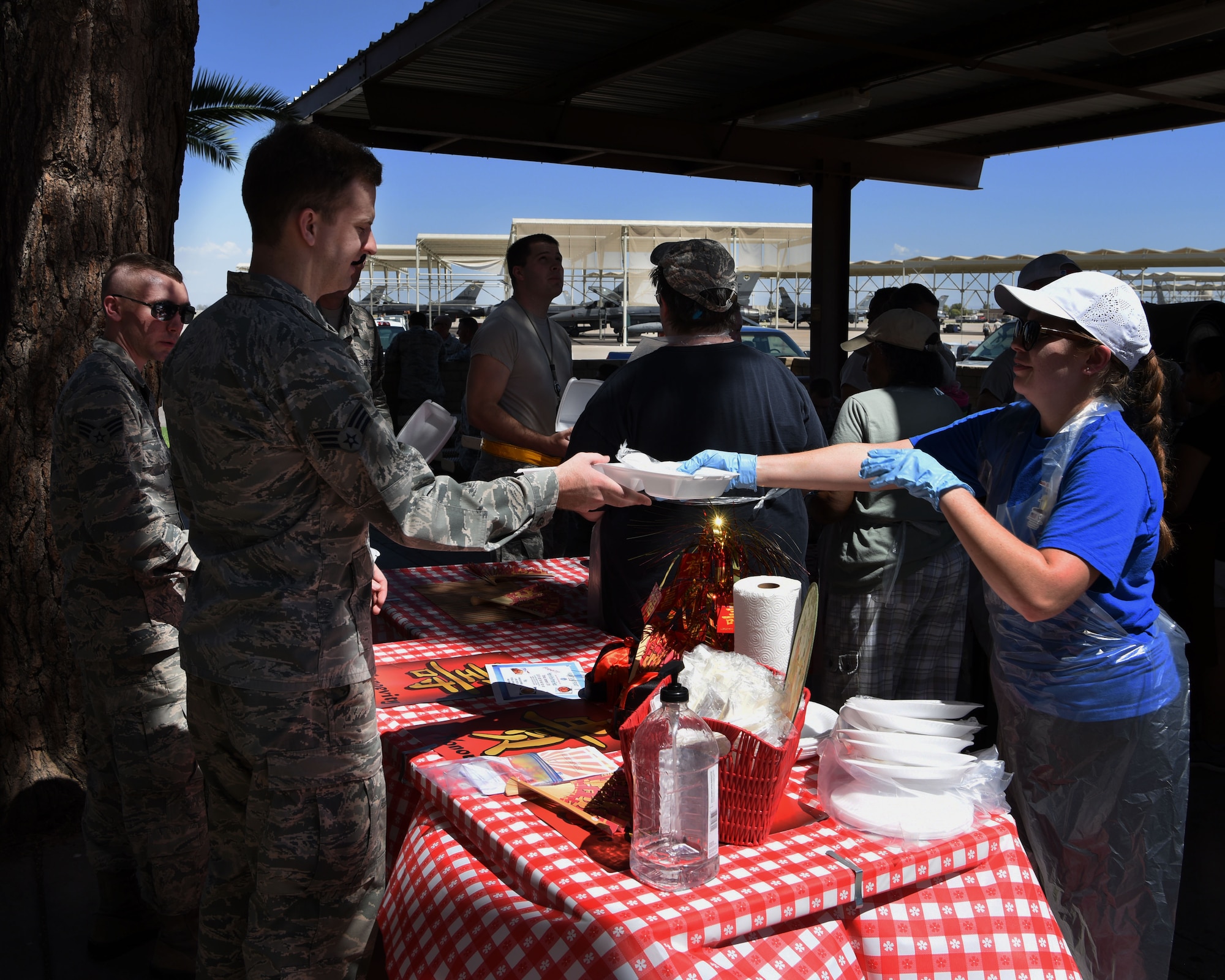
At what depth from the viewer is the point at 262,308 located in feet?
5.39

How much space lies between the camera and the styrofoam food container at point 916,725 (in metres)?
1.69

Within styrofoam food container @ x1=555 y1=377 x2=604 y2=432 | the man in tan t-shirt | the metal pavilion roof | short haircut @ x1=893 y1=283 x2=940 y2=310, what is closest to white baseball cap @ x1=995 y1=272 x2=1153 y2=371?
styrofoam food container @ x1=555 y1=377 x2=604 y2=432

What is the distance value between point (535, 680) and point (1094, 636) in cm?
130

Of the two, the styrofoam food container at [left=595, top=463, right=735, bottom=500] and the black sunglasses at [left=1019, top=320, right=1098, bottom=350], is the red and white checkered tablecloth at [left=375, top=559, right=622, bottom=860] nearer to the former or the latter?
the styrofoam food container at [left=595, top=463, right=735, bottom=500]

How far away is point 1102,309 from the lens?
74.7 inches

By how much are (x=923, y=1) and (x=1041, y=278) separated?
2562mm

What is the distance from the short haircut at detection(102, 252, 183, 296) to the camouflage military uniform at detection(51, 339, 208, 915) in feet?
0.83

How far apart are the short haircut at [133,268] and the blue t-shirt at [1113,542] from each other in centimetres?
241

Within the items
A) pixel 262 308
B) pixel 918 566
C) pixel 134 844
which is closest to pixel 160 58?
pixel 262 308

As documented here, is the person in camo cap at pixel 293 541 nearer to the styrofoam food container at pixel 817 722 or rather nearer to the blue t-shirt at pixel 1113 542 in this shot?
the styrofoam food container at pixel 817 722

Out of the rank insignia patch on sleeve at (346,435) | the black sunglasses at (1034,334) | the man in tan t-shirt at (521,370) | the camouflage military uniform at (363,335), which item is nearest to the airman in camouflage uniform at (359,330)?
the camouflage military uniform at (363,335)

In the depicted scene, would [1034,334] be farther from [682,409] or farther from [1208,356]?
[1208,356]

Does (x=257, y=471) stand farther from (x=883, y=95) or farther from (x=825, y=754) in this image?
(x=883, y=95)

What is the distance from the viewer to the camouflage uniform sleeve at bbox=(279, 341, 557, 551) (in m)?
1.59
